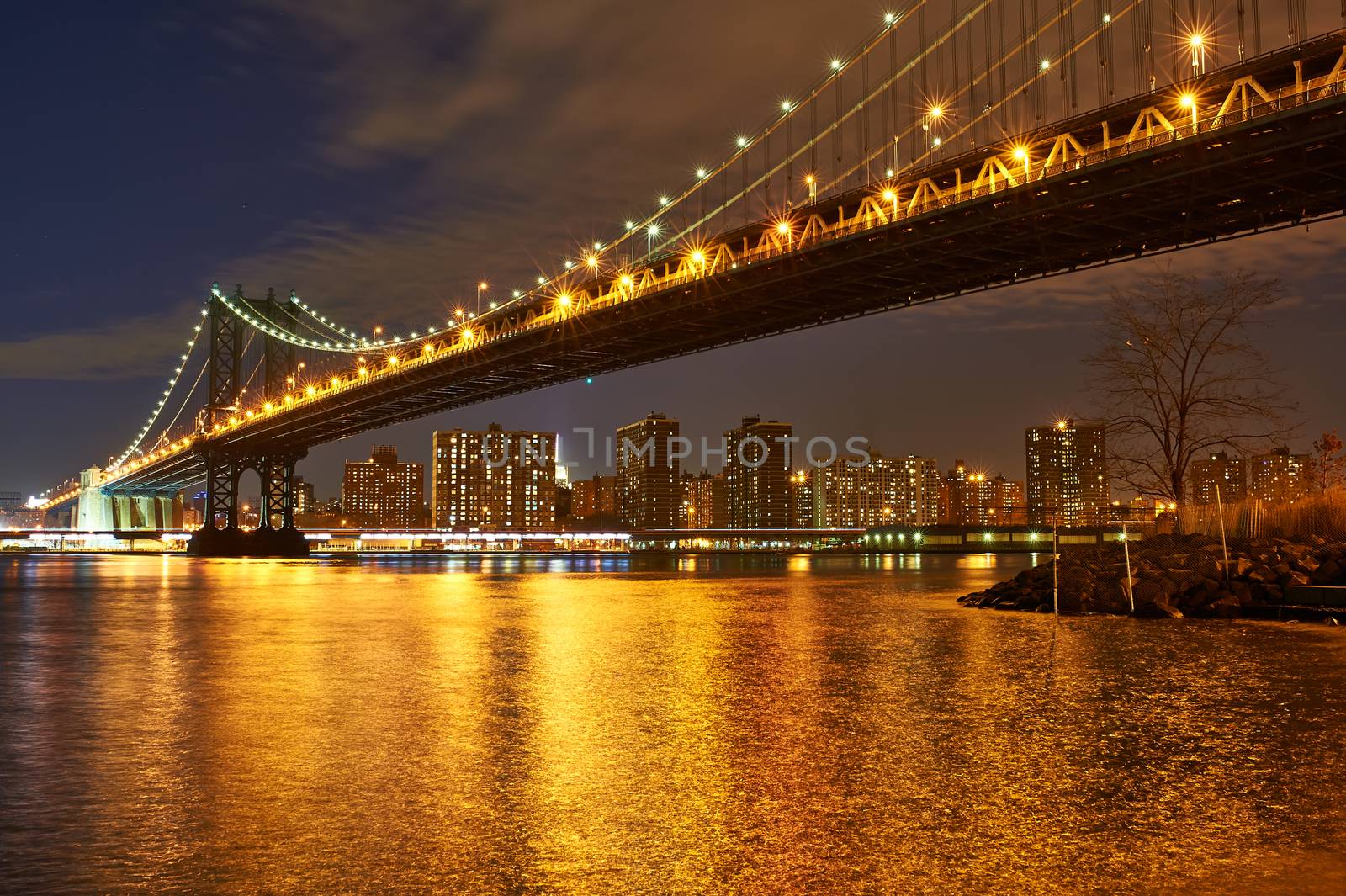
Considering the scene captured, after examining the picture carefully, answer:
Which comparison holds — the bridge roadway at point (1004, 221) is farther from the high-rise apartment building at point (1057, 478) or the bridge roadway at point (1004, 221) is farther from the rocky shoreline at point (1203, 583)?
the high-rise apartment building at point (1057, 478)

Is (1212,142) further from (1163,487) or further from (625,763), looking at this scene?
(625,763)

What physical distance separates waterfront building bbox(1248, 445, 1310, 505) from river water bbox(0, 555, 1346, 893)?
1216cm

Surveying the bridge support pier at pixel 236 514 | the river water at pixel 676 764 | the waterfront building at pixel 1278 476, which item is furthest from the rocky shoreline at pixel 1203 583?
the bridge support pier at pixel 236 514

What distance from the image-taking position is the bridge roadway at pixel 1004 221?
3092cm

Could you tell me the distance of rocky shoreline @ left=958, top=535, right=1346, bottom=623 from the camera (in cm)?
2083

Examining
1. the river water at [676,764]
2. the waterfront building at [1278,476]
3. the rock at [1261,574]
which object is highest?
the waterfront building at [1278,476]

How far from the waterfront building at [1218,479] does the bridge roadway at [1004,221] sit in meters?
7.85

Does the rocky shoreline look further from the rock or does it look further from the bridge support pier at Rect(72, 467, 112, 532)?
the bridge support pier at Rect(72, 467, 112, 532)

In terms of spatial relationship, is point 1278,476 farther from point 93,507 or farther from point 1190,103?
point 93,507

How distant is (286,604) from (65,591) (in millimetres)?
12203

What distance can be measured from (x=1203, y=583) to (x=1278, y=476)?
10320mm

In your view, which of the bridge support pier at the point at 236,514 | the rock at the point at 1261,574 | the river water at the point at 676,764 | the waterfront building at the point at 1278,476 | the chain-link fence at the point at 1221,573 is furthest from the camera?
the bridge support pier at the point at 236,514

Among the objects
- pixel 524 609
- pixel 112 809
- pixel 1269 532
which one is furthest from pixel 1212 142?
pixel 112 809

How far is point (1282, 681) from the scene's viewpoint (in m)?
12.2
